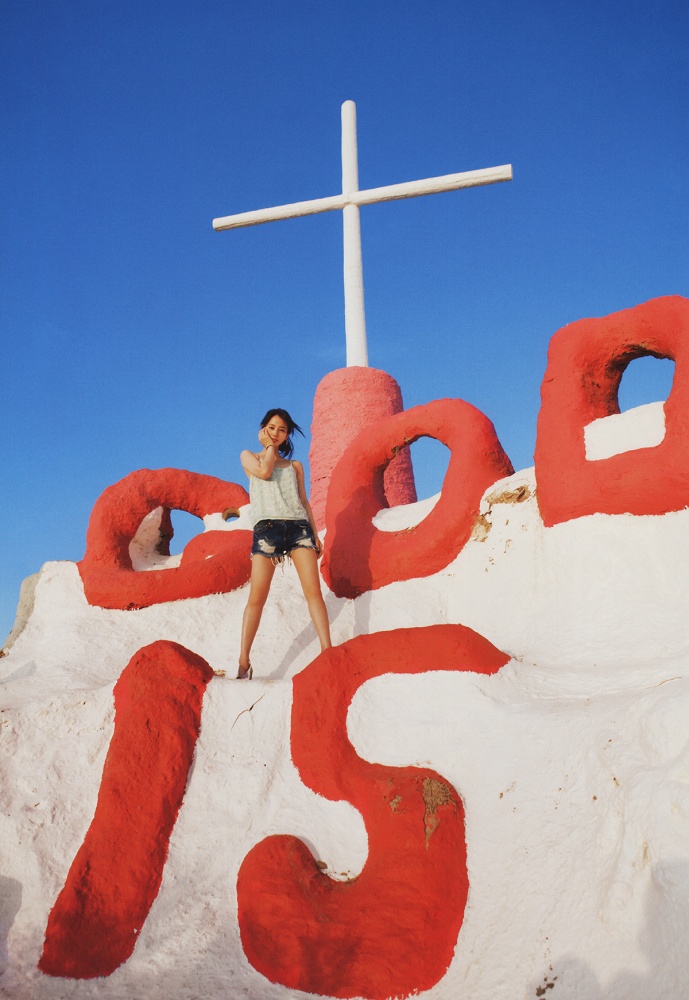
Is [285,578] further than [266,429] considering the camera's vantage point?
Yes

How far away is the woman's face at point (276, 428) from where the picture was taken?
4.34 metres

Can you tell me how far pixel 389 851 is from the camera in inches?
116

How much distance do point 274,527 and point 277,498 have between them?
0.17 metres

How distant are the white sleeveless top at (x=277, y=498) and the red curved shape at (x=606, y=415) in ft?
5.14

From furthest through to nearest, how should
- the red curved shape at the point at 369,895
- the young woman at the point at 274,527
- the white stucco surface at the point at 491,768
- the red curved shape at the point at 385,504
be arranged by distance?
1. the red curved shape at the point at 385,504
2. the young woman at the point at 274,527
3. the red curved shape at the point at 369,895
4. the white stucco surface at the point at 491,768

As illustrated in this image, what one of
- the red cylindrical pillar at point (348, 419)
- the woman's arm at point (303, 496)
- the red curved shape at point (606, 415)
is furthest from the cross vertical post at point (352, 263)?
the woman's arm at point (303, 496)

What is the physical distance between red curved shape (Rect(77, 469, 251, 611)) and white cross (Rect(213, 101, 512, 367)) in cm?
402

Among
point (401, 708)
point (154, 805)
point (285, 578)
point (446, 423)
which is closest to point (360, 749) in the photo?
point (401, 708)

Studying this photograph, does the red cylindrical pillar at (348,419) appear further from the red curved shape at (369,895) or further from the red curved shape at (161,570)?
the red curved shape at (369,895)

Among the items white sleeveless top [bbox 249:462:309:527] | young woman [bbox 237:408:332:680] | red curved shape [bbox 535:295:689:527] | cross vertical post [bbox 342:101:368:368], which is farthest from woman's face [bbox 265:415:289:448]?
cross vertical post [bbox 342:101:368:368]

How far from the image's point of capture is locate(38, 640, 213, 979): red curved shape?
9.80 ft

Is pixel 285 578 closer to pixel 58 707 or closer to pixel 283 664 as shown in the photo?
pixel 283 664

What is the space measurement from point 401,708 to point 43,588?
11.7 feet

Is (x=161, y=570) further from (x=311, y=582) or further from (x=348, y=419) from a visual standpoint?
(x=348, y=419)
